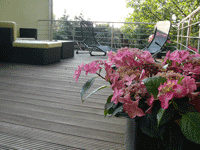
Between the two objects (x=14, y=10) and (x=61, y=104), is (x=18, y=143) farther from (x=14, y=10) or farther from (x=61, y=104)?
(x=14, y=10)

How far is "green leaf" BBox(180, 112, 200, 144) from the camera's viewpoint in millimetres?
348

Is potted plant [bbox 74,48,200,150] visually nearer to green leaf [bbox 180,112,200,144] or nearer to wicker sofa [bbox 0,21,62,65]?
green leaf [bbox 180,112,200,144]

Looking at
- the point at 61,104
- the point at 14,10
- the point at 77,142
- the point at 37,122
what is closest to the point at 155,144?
the point at 77,142

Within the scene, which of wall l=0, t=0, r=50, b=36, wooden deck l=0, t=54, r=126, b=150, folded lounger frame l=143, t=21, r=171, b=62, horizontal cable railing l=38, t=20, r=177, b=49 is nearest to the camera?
wooden deck l=0, t=54, r=126, b=150

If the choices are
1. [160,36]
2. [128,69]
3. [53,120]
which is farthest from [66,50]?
[128,69]

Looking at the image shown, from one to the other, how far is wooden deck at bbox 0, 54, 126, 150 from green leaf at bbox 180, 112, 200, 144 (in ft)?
2.12

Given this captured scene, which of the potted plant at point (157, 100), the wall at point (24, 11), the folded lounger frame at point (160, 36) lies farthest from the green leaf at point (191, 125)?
the wall at point (24, 11)

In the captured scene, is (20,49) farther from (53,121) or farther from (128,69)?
(128,69)

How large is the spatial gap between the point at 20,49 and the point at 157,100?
3331 mm

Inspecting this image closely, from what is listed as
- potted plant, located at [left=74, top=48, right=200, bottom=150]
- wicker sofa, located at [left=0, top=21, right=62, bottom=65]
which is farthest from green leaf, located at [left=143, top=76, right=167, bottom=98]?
wicker sofa, located at [left=0, top=21, right=62, bottom=65]

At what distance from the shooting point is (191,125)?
1.17ft

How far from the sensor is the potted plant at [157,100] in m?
0.35

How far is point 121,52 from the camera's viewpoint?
1.69 ft

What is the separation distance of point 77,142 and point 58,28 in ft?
21.3
